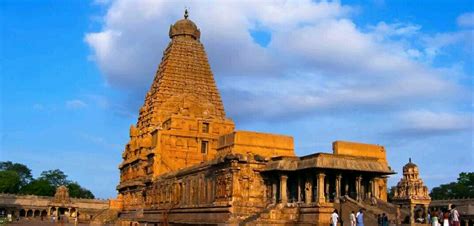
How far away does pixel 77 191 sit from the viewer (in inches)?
5399

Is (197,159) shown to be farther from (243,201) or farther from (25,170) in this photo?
(25,170)

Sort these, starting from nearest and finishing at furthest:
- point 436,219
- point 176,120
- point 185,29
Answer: point 436,219
point 176,120
point 185,29

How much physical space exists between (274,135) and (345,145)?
625 cm

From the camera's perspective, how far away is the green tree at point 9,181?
11912 cm


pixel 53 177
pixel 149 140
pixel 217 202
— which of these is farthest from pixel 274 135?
pixel 53 177

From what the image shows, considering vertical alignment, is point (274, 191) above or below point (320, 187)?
below

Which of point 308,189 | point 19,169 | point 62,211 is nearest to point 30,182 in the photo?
point 19,169

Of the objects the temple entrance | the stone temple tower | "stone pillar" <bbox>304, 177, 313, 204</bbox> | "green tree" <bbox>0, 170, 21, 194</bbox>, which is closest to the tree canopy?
"green tree" <bbox>0, 170, 21, 194</bbox>

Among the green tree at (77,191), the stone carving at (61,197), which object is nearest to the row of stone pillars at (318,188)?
the stone carving at (61,197)

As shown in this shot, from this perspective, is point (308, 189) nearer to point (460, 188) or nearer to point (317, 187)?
point (317, 187)

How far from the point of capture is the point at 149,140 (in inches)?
2761

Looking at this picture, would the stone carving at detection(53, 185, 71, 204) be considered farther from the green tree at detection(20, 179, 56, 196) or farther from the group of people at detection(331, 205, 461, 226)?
the group of people at detection(331, 205, 461, 226)

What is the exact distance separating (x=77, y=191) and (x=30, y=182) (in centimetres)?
1136

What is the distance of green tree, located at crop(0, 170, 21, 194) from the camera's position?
119 m
